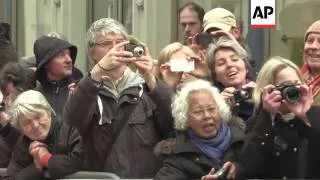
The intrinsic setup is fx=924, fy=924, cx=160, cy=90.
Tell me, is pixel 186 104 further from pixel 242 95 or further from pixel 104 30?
pixel 104 30

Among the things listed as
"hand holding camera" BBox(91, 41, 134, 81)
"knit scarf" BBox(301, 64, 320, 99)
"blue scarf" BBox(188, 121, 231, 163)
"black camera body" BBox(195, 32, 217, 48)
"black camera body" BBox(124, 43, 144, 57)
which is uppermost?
"black camera body" BBox(195, 32, 217, 48)

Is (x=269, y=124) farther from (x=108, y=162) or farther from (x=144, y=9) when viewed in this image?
(x=144, y=9)

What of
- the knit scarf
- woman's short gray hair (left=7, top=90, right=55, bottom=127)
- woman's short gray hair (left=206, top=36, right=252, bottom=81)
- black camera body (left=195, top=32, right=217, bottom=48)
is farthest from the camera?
black camera body (left=195, top=32, right=217, bottom=48)

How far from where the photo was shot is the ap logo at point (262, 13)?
8.74 meters

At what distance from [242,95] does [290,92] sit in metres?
0.63

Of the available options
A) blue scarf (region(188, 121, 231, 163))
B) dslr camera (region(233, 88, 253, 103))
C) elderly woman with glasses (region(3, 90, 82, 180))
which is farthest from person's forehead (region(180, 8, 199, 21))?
blue scarf (region(188, 121, 231, 163))

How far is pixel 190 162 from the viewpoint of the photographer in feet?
17.3

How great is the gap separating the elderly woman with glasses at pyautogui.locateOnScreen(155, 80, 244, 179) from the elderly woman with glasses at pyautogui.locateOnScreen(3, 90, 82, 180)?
789 millimetres

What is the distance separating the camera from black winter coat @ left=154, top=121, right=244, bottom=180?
5246 mm

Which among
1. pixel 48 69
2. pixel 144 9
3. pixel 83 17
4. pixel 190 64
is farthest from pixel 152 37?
pixel 190 64

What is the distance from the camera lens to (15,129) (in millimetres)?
6430


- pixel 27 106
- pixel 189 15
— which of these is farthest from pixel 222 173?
pixel 189 15

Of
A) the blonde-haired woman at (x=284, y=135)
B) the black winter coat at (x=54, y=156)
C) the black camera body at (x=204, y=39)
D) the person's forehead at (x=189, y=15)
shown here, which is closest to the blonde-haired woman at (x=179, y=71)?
the black camera body at (x=204, y=39)

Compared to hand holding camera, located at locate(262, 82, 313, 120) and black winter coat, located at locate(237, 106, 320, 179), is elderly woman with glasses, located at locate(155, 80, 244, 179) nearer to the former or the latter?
black winter coat, located at locate(237, 106, 320, 179)
